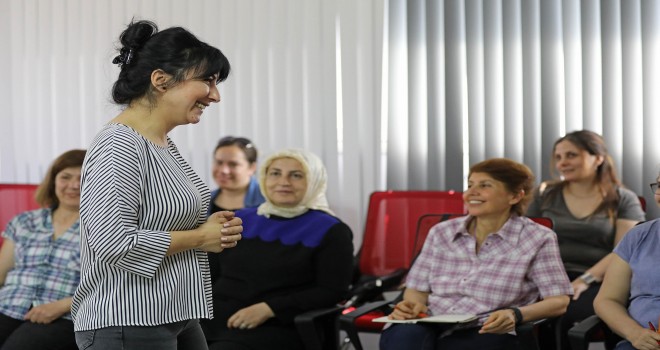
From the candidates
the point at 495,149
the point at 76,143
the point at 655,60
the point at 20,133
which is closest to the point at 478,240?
the point at 495,149

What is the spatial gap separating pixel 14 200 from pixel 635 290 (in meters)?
2.99

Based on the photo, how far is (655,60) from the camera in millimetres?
4066

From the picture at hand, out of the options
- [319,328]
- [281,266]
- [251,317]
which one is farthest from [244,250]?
[319,328]

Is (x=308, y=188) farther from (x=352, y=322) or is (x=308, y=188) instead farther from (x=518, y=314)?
(x=518, y=314)

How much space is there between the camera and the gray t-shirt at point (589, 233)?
3.78m

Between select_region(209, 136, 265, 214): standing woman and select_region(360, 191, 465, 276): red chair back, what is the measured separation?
65 centimetres

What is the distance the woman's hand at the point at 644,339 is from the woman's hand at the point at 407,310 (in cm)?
71

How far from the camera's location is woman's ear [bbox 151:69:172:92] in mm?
1752

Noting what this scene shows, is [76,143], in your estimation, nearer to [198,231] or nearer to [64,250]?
[64,250]

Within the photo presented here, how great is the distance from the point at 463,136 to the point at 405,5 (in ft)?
2.30

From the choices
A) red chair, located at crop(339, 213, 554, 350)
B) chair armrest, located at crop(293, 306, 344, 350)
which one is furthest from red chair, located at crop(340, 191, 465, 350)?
chair armrest, located at crop(293, 306, 344, 350)

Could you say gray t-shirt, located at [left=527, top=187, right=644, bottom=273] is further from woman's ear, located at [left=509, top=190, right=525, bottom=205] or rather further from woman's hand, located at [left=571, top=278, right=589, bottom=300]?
woman's ear, located at [left=509, top=190, right=525, bottom=205]

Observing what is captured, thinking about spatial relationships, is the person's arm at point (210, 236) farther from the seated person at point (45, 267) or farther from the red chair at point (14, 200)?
the red chair at point (14, 200)

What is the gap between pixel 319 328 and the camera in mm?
3156
